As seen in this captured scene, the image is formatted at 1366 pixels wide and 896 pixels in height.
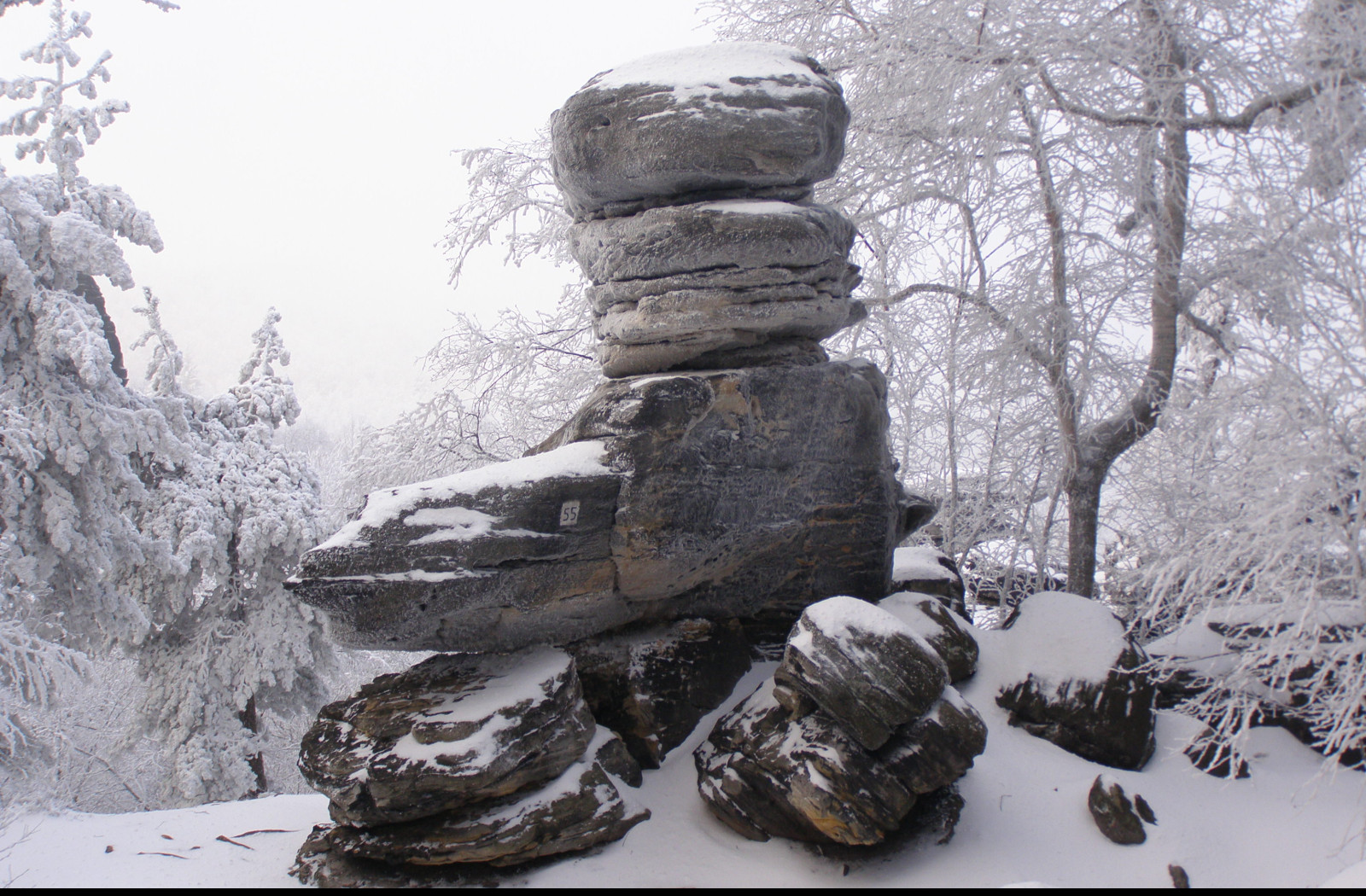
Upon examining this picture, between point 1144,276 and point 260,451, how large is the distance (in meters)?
8.86

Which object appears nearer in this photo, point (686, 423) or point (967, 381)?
point (686, 423)

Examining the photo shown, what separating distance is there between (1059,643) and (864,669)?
181cm

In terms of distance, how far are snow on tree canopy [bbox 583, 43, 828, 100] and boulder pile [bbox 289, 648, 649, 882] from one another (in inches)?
138

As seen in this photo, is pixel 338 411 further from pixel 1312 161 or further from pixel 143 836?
pixel 1312 161

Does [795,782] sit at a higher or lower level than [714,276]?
lower

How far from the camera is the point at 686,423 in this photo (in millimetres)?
4742

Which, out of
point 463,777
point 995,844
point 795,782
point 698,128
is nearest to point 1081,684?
point 995,844

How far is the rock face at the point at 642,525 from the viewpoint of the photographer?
418 centimetres

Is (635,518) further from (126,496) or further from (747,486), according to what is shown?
(126,496)

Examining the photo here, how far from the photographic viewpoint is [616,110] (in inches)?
197

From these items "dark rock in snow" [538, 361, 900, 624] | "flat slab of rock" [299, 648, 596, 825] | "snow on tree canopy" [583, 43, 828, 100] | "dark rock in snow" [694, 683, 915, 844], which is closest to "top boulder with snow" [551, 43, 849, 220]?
"snow on tree canopy" [583, 43, 828, 100]

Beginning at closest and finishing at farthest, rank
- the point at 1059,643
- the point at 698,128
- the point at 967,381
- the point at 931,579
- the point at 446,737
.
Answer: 1. the point at 446,737
2. the point at 698,128
3. the point at 1059,643
4. the point at 931,579
5. the point at 967,381

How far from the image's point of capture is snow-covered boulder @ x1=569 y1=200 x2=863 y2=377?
492cm

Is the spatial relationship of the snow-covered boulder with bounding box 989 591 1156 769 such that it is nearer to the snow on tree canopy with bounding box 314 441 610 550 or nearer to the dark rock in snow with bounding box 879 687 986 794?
the dark rock in snow with bounding box 879 687 986 794
